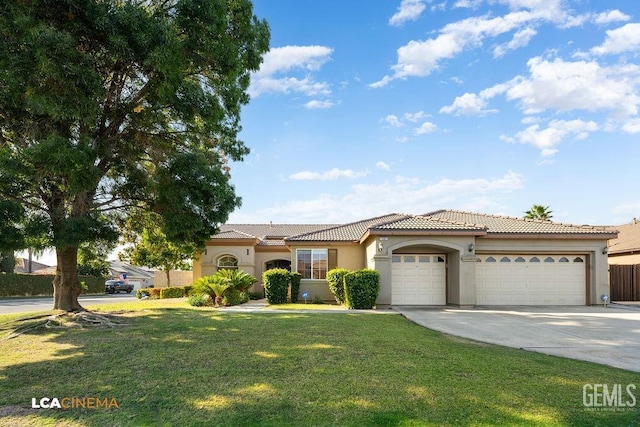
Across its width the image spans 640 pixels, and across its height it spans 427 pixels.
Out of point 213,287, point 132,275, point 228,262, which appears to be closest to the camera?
point 213,287

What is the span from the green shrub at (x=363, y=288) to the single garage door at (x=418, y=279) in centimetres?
167

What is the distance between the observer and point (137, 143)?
12672 millimetres

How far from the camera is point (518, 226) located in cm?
1889

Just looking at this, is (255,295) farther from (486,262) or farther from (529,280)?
(529,280)

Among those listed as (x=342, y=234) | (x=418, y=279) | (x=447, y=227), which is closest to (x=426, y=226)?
(x=447, y=227)

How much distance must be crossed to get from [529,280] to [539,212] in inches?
659

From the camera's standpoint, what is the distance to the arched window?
2384 centimetres

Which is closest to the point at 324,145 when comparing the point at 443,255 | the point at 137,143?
the point at 443,255

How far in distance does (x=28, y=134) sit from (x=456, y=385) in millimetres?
11708

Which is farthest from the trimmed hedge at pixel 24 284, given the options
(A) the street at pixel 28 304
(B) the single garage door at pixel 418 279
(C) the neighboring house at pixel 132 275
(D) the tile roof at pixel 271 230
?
(B) the single garage door at pixel 418 279

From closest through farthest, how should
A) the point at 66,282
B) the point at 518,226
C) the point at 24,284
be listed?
1. the point at 66,282
2. the point at 518,226
3. the point at 24,284

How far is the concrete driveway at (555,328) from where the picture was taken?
27.4 feet

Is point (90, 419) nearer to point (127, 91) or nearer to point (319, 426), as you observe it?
point (319, 426)

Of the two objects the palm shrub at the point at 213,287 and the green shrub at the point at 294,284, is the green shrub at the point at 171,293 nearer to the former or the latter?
the palm shrub at the point at 213,287
